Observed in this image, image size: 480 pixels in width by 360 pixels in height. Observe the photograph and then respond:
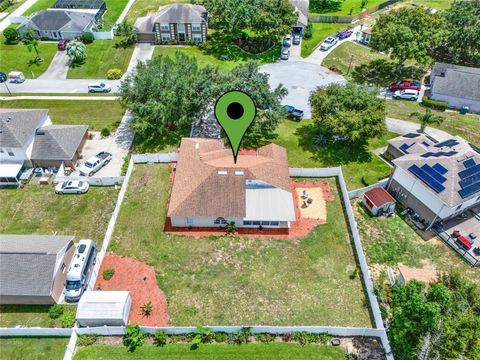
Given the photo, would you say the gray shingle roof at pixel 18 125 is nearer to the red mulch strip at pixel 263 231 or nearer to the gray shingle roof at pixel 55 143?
the gray shingle roof at pixel 55 143

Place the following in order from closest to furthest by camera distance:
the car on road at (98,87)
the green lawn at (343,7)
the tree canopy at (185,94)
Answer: the tree canopy at (185,94)
the car on road at (98,87)
the green lawn at (343,7)

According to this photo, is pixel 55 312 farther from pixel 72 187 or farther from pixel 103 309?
pixel 72 187

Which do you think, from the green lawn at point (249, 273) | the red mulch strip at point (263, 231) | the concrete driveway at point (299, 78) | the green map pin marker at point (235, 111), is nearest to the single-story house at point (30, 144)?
the green lawn at point (249, 273)

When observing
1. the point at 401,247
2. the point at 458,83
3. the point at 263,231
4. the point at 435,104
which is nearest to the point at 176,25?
the point at 435,104

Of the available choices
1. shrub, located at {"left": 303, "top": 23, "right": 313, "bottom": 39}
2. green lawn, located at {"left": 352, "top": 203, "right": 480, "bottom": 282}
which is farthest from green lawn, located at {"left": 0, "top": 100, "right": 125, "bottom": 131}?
shrub, located at {"left": 303, "top": 23, "right": 313, "bottom": 39}

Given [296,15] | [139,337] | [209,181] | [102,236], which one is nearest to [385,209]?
[209,181]

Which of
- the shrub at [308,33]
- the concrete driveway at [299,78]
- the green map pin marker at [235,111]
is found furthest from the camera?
the shrub at [308,33]
